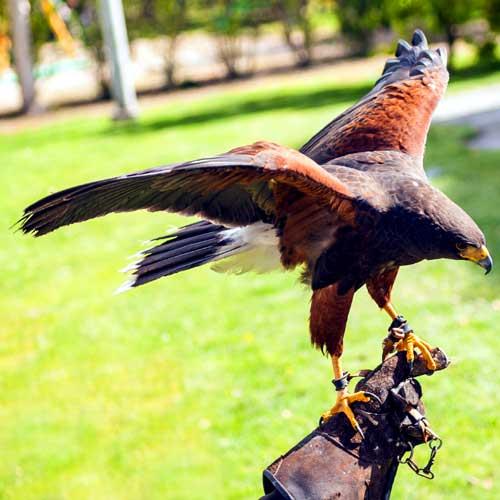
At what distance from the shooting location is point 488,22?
47.5 feet

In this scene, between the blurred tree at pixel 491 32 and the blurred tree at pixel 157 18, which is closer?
the blurred tree at pixel 491 32

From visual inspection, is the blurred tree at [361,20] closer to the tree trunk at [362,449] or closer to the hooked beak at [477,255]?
the hooked beak at [477,255]

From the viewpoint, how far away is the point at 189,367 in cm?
595

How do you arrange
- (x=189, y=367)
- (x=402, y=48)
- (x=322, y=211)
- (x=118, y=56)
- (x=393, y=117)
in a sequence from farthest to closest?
(x=118, y=56) < (x=189, y=367) < (x=402, y=48) < (x=393, y=117) < (x=322, y=211)

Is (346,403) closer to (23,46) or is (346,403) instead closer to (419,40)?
(419,40)

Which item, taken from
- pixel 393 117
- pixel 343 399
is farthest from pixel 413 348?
pixel 393 117

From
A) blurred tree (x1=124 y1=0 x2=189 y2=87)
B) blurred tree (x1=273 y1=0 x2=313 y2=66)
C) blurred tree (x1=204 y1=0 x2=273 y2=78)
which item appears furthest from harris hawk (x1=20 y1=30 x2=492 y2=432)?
blurred tree (x1=273 y1=0 x2=313 y2=66)

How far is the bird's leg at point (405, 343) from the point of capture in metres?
2.80

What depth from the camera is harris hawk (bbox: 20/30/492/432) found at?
2.69 m

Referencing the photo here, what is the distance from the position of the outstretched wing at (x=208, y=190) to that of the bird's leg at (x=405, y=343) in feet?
1.49

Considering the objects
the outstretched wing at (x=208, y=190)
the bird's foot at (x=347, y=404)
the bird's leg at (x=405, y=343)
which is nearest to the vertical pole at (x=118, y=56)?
the outstretched wing at (x=208, y=190)

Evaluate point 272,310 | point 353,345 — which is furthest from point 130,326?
point 353,345

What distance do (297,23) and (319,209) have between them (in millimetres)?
14981

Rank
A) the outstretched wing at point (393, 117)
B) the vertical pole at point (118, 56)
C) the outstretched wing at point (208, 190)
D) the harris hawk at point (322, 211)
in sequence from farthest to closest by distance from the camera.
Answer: the vertical pole at point (118, 56) < the outstretched wing at point (393, 117) < the harris hawk at point (322, 211) < the outstretched wing at point (208, 190)
